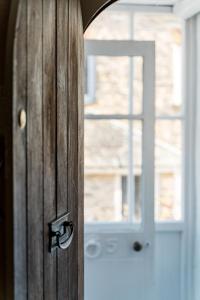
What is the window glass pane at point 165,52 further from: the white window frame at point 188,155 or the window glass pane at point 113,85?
the window glass pane at point 113,85

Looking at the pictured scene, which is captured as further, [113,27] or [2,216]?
[113,27]

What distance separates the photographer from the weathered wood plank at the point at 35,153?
0.95 meters

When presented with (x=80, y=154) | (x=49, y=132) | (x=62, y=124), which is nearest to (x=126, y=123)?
(x=80, y=154)

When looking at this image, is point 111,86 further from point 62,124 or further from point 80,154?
point 62,124

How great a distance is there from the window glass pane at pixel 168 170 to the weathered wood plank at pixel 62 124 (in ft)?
4.99

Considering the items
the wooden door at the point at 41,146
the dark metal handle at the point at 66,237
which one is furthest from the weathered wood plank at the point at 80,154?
the dark metal handle at the point at 66,237

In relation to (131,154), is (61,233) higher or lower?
lower

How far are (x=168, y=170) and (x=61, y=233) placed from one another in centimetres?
167

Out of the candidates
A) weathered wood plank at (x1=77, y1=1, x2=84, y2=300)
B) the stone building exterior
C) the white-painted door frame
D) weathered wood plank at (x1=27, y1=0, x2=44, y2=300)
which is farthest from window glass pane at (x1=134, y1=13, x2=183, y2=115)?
weathered wood plank at (x1=27, y1=0, x2=44, y2=300)

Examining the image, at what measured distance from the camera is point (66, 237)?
1.25 meters

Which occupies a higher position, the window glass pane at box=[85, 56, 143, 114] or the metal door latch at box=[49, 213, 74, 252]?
the window glass pane at box=[85, 56, 143, 114]

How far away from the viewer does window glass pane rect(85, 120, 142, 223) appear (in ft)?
8.29

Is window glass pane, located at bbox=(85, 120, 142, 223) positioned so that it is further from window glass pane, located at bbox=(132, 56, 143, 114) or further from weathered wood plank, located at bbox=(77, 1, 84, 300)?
weathered wood plank, located at bbox=(77, 1, 84, 300)

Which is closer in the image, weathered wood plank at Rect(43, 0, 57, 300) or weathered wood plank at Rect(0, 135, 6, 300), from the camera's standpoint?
weathered wood plank at Rect(0, 135, 6, 300)
